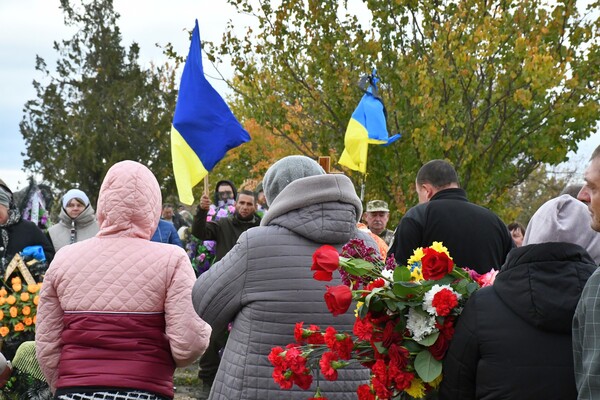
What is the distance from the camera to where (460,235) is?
19.6 feet

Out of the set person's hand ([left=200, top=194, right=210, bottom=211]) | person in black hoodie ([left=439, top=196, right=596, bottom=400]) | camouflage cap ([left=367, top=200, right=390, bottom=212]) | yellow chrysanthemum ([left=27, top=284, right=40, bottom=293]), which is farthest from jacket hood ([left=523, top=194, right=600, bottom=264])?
camouflage cap ([left=367, top=200, right=390, bottom=212])

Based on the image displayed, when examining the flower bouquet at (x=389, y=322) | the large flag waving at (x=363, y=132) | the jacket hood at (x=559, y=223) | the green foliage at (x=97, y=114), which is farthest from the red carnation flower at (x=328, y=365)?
the green foliage at (x=97, y=114)

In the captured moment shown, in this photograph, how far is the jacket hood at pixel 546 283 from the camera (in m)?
2.96

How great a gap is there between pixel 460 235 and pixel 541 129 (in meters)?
6.28

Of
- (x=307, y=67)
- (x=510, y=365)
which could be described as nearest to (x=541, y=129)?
(x=307, y=67)

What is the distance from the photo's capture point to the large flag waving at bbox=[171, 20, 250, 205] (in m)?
7.54

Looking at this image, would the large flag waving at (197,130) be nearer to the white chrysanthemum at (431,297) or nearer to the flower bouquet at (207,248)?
the flower bouquet at (207,248)

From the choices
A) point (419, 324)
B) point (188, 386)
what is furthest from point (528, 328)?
point (188, 386)

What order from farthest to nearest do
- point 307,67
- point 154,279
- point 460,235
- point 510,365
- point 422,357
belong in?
point 307,67
point 460,235
point 154,279
point 422,357
point 510,365

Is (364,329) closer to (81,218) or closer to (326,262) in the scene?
(326,262)

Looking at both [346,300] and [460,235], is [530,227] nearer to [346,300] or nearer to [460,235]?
[346,300]

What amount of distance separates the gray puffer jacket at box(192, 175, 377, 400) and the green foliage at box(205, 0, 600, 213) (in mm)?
7014

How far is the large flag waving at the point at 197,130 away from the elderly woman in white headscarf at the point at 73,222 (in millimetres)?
1828

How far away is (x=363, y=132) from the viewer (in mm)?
10477
